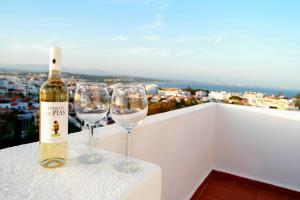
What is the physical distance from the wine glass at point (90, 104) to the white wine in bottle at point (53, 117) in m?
0.06

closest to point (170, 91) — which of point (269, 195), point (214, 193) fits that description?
point (214, 193)

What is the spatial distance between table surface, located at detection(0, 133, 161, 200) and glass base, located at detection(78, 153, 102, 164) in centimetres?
1

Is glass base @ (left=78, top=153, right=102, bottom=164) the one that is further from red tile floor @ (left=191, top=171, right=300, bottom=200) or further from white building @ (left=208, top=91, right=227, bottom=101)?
white building @ (left=208, top=91, right=227, bottom=101)

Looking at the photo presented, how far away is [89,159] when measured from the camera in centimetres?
61

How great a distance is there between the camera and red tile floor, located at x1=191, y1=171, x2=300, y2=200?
223 cm

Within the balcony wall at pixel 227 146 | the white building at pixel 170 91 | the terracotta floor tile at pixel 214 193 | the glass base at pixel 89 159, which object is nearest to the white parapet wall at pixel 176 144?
the balcony wall at pixel 227 146

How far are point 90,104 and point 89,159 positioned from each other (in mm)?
152

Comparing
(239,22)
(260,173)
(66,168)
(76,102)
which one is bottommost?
(260,173)

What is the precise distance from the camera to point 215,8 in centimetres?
418

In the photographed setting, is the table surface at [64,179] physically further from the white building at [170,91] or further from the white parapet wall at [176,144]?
the white building at [170,91]

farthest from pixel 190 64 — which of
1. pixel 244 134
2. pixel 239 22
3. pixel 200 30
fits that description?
pixel 244 134

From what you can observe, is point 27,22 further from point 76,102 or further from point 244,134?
point 244,134

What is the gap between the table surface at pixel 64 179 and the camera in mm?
438

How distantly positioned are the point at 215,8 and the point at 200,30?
1223 mm
